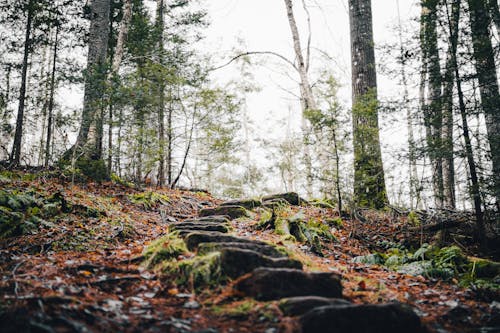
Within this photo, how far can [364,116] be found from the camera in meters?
6.05

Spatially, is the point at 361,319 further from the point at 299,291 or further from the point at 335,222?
the point at 335,222

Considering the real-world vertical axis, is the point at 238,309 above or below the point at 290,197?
below

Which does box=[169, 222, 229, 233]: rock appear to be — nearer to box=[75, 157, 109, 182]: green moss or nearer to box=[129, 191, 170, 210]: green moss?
box=[129, 191, 170, 210]: green moss

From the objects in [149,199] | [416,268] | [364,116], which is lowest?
[416,268]

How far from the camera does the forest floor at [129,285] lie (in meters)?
2.26

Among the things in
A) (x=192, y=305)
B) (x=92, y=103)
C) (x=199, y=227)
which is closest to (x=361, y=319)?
(x=192, y=305)

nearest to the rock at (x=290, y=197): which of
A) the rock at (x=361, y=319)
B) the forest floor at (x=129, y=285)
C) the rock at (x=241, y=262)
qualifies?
the forest floor at (x=129, y=285)

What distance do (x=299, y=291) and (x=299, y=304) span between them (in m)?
0.31

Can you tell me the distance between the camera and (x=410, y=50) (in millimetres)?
5469

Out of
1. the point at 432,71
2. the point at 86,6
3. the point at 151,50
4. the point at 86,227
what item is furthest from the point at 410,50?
the point at 86,6

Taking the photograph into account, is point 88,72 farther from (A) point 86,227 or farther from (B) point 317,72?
(B) point 317,72

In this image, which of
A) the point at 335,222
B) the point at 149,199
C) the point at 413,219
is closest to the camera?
the point at 413,219

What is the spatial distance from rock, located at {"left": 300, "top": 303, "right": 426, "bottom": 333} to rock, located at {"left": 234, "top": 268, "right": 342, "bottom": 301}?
479 millimetres

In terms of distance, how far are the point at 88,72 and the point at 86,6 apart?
3.65 metres
